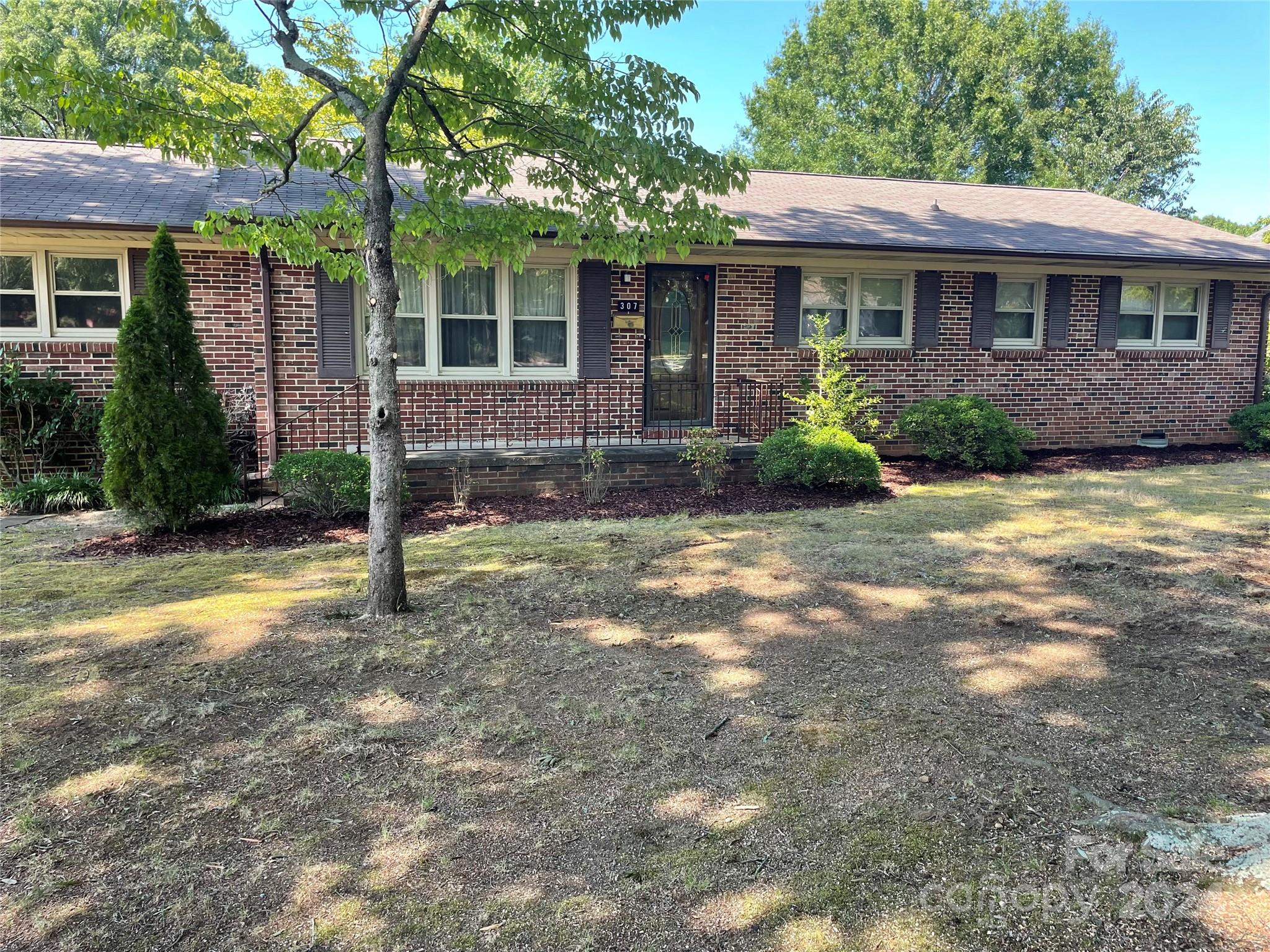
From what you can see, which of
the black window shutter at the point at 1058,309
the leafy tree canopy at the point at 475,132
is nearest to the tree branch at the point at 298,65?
the leafy tree canopy at the point at 475,132

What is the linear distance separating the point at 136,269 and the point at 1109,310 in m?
12.8

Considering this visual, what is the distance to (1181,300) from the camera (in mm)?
12695

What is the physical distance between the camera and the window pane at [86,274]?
9172 millimetres

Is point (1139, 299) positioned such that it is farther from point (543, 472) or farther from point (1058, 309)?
point (543, 472)

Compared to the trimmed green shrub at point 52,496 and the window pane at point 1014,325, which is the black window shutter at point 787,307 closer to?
the window pane at point 1014,325

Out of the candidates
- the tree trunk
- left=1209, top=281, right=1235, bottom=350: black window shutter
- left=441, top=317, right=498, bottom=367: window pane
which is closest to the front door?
left=441, top=317, right=498, bottom=367: window pane

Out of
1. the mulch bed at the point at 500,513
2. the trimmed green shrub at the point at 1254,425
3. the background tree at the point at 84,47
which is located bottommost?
the mulch bed at the point at 500,513

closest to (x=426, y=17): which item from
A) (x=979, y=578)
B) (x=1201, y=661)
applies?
(x=979, y=578)

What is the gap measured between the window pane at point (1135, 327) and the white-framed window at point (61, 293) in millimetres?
13381

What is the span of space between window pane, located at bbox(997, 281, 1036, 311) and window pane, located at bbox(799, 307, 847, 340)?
2.45 metres

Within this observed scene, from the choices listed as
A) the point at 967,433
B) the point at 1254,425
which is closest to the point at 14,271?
the point at 967,433

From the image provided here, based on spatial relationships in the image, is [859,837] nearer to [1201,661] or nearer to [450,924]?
[450,924]

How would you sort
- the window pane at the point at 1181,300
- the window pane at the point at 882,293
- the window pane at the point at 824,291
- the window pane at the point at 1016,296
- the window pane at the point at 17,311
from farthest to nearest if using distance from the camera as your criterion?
the window pane at the point at 1181,300, the window pane at the point at 1016,296, the window pane at the point at 882,293, the window pane at the point at 824,291, the window pane at the point at 17,311

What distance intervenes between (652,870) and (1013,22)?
36682 millimetres
